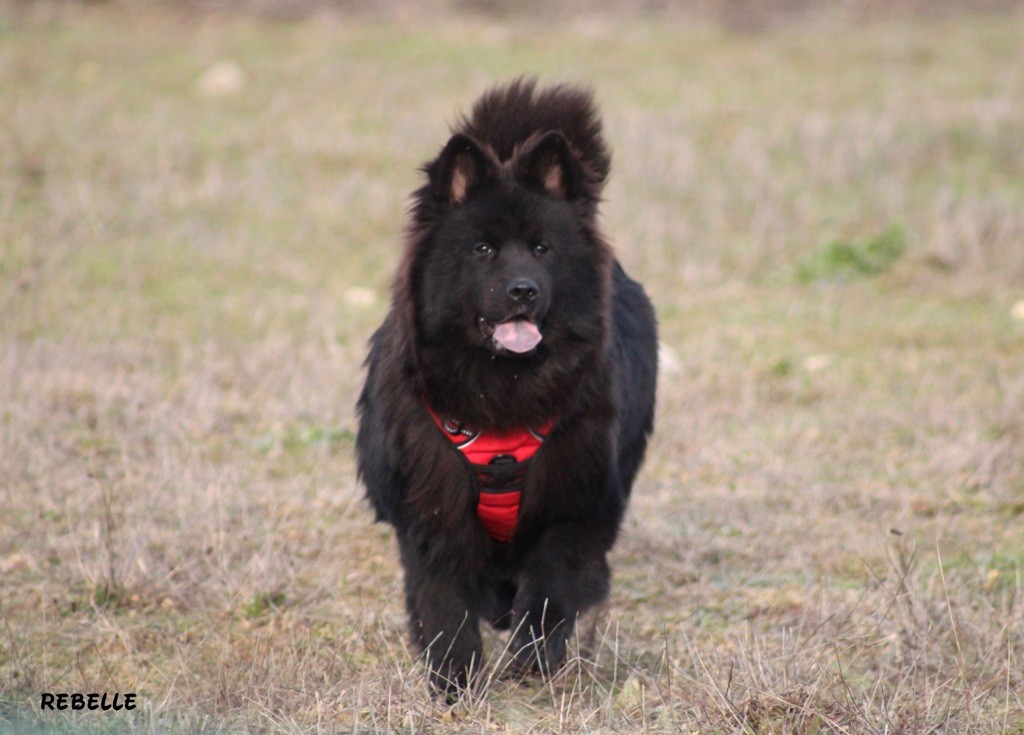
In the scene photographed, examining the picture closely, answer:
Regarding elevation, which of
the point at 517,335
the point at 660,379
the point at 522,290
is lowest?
the point at 660,379

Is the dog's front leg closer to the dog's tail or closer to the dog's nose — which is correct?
the dog's nose

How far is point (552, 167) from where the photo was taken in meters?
4.30

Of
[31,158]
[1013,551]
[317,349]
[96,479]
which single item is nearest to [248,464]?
[96,479]

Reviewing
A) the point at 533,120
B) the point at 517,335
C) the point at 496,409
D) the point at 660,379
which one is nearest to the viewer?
the point at 517,335

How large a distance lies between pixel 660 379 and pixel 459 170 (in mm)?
4120

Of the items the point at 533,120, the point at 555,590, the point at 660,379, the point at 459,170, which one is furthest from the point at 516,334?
the point at 660,379

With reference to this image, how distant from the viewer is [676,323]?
9.62 meters

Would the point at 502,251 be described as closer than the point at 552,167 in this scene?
Yes

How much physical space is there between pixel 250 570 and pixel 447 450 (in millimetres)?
1181

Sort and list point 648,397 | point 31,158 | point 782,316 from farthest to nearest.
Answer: point 31,158
point 782,316
point 648,397

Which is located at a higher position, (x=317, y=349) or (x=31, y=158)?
(x=31, y=158)

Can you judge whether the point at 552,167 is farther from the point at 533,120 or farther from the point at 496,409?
the point at 496,409

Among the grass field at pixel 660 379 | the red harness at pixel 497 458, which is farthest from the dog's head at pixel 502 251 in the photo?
the grass field at pixel 660 379

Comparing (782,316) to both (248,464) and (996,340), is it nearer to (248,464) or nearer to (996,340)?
(996,340)
